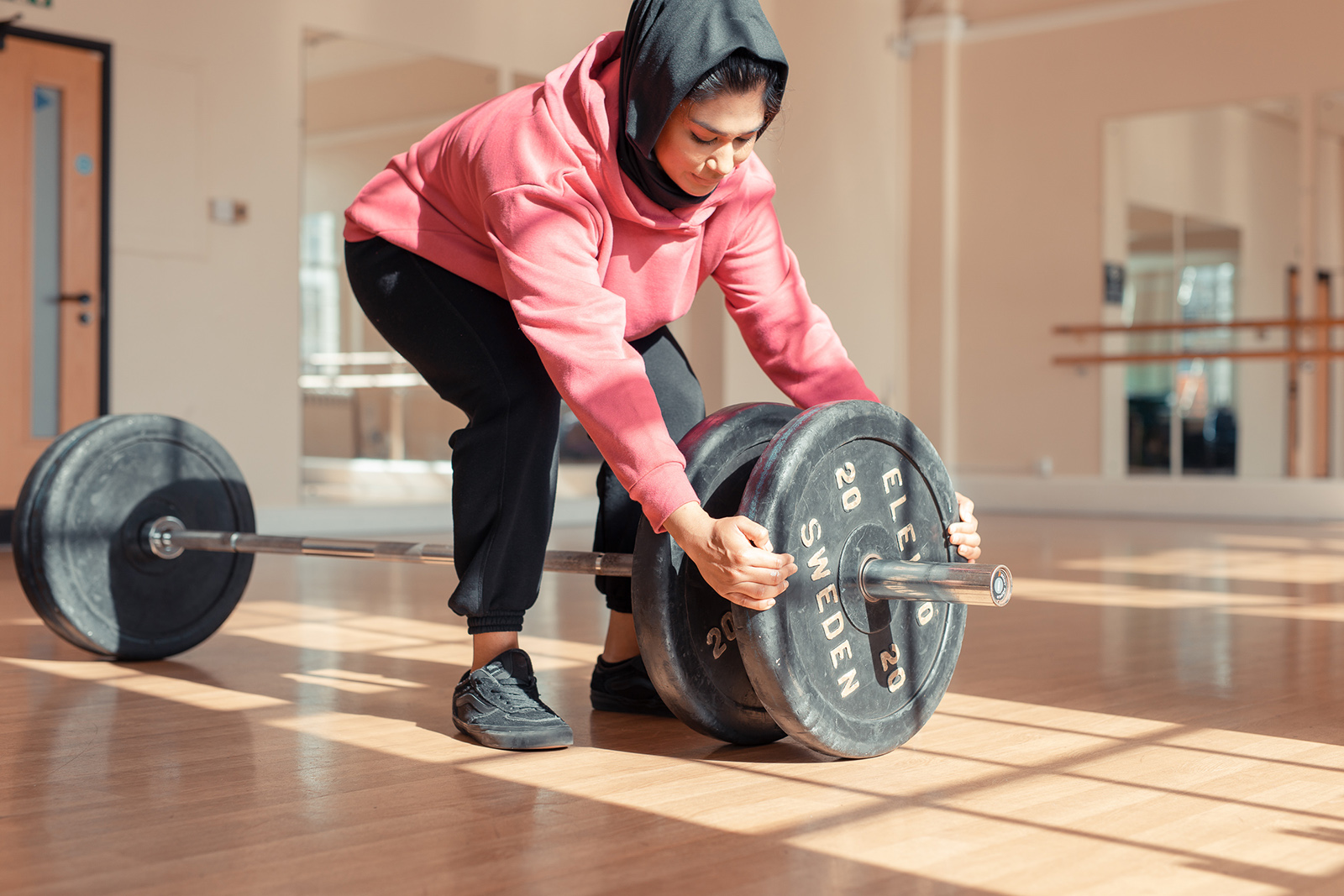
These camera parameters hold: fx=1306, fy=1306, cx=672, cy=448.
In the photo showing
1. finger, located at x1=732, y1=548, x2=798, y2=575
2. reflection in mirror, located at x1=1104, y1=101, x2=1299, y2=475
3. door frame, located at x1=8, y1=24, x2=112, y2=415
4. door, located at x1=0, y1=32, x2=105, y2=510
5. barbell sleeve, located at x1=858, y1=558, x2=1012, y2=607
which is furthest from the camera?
reflection in mirror, located at x1=1104, y1=101, x2=1299, y2=475

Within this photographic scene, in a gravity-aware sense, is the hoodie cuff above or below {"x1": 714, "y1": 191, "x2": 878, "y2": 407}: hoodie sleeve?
below

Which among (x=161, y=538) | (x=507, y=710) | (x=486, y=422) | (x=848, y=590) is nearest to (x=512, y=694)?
(x=507, y=710)

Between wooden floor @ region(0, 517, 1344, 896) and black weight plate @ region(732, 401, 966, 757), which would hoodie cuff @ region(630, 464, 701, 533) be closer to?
black weight plate @ region(732, 401, 966, 757)

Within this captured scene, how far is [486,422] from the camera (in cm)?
159

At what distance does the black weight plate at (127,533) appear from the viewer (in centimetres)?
208

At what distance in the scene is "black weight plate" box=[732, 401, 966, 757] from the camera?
134cm

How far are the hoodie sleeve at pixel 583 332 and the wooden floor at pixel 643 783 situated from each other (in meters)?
0.33

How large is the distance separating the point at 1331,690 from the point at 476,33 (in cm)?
511

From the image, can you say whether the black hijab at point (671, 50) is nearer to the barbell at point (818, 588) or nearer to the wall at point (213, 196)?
the barbell at point (818, 588)

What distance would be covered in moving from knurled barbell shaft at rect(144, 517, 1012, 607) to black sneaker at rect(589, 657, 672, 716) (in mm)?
184

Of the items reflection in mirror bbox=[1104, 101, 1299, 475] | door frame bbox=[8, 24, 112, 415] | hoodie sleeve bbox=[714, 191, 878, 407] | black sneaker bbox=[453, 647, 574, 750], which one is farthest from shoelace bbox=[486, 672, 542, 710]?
reflection in mirror bbox=[1104, 101, 1299, 475]

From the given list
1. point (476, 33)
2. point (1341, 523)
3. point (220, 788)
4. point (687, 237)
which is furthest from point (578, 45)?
point (220, 788)

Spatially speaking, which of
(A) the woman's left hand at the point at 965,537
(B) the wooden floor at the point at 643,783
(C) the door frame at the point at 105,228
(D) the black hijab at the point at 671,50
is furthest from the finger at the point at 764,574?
(C) the door frame at the point at 105,228

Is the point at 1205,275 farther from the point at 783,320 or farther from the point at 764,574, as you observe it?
the point at 764,574
